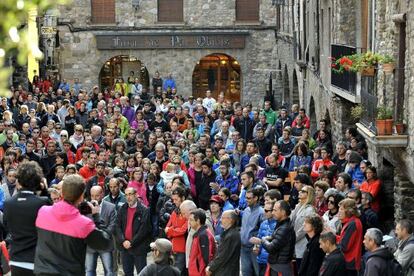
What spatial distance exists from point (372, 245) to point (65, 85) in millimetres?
23641

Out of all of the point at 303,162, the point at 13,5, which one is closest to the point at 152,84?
the point at 303,162

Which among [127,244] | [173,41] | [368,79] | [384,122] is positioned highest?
[173,41]

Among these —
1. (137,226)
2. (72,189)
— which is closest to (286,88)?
(137,226)

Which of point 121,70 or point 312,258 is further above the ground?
point 121,70

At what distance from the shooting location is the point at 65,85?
109ft

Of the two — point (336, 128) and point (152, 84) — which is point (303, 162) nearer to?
point (336, 128)

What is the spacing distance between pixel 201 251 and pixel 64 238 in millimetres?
4523

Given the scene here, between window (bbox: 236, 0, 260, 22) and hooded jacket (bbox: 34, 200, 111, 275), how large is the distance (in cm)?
3118

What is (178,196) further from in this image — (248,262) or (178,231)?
(248,262)

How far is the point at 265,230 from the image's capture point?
12594 mm

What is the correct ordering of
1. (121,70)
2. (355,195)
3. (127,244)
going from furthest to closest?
(121,70) → (127,244) → (355,195)

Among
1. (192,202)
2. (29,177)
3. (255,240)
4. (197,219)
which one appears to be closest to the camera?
(29,177)

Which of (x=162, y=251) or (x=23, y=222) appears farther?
(x=162, y=251)

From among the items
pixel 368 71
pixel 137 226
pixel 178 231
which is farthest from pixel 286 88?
pixel 178 231
